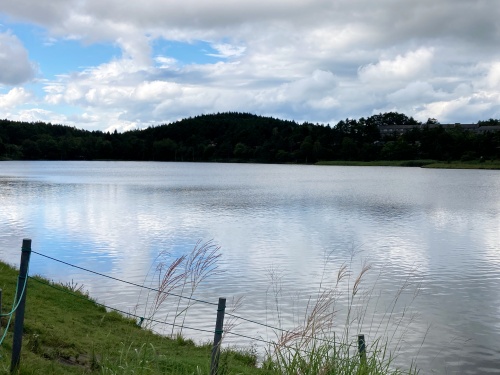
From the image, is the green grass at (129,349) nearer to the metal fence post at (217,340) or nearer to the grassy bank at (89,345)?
the grassy bank at (89,345)

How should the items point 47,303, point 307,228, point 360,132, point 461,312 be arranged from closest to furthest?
point 47,303
point 461,312
point 307,228
point 360,132

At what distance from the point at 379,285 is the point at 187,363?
36.7 ft

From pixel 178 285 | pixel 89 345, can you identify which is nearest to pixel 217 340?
pixel 89 345

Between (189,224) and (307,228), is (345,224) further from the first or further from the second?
(189,224)

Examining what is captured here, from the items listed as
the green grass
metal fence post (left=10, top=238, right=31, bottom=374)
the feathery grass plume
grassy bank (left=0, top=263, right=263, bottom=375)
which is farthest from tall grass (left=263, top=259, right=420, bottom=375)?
metal fence post (left=10, top=238, right=31, bottom=374)

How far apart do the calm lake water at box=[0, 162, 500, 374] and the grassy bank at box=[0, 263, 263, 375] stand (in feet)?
5.55

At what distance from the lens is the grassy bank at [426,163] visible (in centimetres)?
14750

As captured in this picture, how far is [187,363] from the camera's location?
28.0 ft

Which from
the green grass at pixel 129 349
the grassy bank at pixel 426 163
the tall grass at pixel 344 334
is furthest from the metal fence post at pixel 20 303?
the grassy bank at pixel 426 163

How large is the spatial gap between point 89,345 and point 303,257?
14579mm

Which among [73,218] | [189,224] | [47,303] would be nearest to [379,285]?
[47,303]

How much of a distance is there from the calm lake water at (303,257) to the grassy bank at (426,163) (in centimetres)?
10669

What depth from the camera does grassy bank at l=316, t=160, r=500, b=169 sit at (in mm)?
147500

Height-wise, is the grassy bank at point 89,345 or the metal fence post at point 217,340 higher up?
the metal fence post at point 217,340
